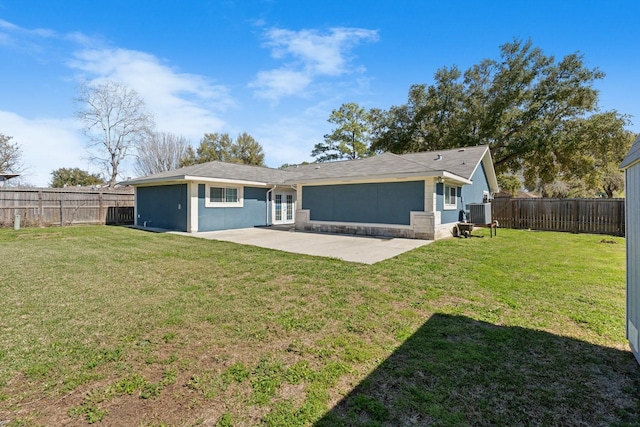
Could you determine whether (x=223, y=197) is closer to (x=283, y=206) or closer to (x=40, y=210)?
(x=283, y=206)

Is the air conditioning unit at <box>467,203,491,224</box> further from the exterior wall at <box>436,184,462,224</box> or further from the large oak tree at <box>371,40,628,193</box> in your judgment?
the large oak tree at <box>371,40,628,193</box>

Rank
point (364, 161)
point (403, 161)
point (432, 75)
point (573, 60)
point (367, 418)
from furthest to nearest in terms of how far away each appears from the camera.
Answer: point (432, 75) < point (573, 60) < point (364, 161) < point (403, 161) < point (367, 418)

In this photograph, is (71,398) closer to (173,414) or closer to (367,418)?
(173,414)

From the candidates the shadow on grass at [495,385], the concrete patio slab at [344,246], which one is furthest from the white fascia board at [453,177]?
the shadow on grass at [495,385]

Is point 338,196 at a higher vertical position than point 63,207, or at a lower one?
higher

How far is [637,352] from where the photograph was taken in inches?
104

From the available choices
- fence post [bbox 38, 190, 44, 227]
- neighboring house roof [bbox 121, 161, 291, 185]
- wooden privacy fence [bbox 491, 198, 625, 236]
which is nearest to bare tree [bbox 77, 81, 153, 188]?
fence post [bbox 38, 190, 44, 227]

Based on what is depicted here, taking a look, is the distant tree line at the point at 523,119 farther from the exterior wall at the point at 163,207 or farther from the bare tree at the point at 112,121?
the bare tree at the point at 112,121

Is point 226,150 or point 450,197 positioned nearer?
point 450,197

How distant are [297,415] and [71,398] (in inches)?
66.7

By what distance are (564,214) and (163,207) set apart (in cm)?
1856

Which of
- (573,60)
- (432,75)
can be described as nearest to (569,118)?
(573,60)

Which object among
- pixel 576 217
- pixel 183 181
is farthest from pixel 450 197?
pixel 183 181

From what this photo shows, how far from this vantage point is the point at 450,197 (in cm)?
1221
